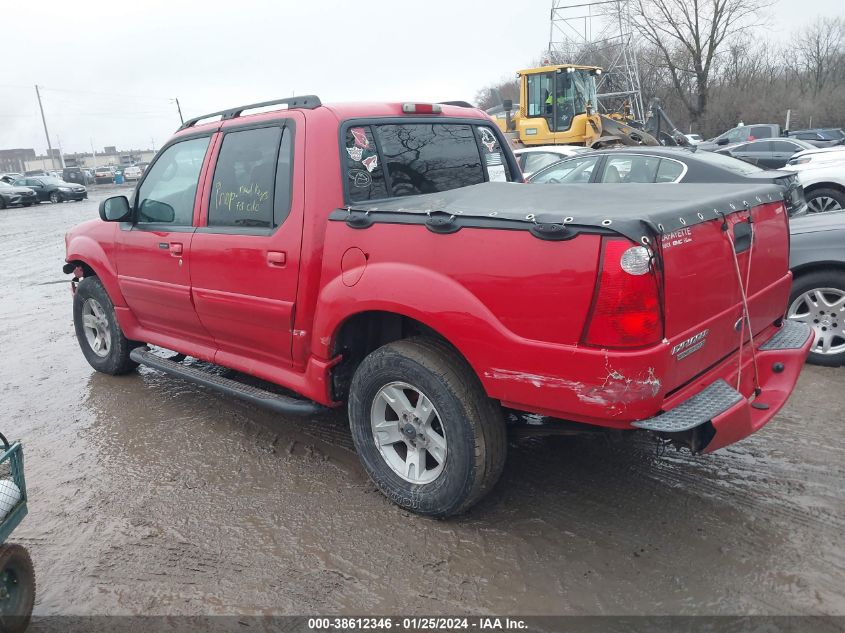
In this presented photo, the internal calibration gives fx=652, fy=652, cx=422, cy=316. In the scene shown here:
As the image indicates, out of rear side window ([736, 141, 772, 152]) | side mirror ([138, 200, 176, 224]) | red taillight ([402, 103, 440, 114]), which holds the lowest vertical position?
rear side window ([736, 141, 772, 152])

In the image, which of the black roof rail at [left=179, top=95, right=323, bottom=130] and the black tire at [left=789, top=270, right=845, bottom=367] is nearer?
the black roof rail at [left=179, top=95, right=323, bottom=130]

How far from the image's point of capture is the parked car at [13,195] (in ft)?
92.3

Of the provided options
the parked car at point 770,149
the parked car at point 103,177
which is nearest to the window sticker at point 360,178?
the parked car at point 770,149

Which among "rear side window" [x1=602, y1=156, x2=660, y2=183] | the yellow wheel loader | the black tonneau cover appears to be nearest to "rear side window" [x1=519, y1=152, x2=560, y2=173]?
"rear side window" [x1=602, y1=156, x2=660, y2=183]

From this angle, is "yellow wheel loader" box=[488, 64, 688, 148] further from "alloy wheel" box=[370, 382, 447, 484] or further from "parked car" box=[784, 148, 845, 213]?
"alloy wheel" box=[370, 382, 447, 484]

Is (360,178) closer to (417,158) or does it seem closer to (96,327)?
(417,158)

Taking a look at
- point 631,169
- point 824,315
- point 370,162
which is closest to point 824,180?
point 631,169

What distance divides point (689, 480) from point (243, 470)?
249cm

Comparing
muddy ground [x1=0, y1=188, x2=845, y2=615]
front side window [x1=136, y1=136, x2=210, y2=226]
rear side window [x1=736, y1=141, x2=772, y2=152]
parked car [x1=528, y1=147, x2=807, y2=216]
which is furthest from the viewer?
rear side window [x1=736, y1=141, x2=772, y2=152]

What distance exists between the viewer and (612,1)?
24844mm

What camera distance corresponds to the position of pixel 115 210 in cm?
459

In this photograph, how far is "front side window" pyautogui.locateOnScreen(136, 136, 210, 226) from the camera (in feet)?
13.9

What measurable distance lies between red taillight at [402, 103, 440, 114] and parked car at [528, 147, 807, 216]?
3.13 m

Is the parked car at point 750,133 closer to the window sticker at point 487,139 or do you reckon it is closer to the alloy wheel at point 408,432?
the window sticker at point 487,139
